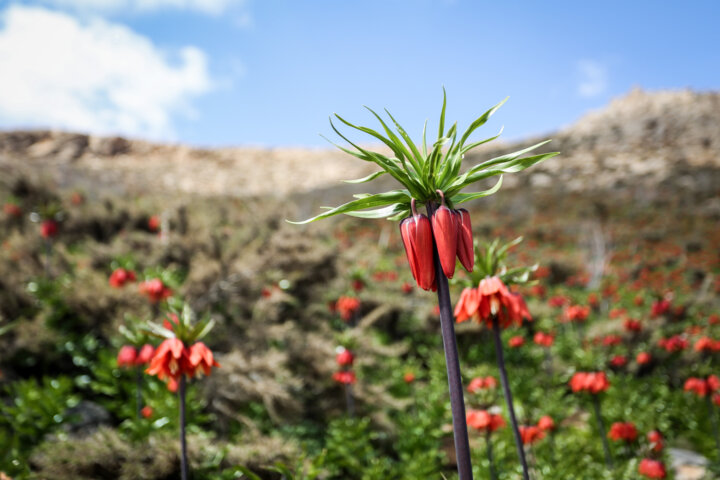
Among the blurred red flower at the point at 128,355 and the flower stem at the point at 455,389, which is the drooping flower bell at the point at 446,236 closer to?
the flower stem at the point at 455,389

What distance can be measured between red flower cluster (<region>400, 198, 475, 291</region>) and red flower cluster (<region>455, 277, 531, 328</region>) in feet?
2.66

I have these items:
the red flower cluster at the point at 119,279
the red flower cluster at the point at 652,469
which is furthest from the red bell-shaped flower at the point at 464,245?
the red flower cluster at the point at 119,279

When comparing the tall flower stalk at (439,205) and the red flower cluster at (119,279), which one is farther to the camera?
the red flower cluster at (119,279)

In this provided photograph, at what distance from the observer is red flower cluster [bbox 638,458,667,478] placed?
3.08 meters

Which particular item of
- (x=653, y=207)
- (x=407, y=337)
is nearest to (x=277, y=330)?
(x=407, y=337)

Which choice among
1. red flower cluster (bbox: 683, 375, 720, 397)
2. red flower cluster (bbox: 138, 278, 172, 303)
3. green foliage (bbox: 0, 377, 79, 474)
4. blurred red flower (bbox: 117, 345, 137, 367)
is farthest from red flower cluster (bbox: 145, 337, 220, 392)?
red flower cluster (bbox: 683, 375, 720, 397)

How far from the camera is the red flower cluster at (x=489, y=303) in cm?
225

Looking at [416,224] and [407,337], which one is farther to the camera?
[407,337]

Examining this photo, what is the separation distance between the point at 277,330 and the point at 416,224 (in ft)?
14.6

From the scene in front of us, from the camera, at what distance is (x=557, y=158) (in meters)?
35.0

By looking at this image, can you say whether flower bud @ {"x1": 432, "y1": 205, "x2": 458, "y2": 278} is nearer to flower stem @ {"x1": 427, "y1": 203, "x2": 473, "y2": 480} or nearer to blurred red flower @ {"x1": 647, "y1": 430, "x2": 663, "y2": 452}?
flower stem @ {"x1": 427, "y1": 203, "x2": 473, "y2": 480}

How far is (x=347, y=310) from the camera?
669cm

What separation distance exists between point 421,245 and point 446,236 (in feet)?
0.33

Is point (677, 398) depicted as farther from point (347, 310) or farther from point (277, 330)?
point (277, 330)
